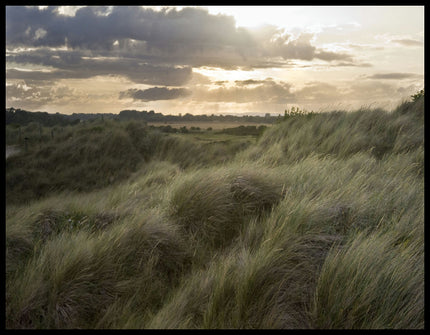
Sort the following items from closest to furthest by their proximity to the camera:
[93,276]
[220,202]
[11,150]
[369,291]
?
[369,291]
[93,276]
[220,202]
[11,150]

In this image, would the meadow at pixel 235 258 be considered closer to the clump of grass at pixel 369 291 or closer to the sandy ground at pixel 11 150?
the clump of grass at pixel 369 291

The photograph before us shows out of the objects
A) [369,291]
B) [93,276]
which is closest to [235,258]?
[369,291]

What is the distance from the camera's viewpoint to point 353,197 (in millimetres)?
4520

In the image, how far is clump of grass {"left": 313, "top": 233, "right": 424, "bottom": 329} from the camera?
8.39 feet

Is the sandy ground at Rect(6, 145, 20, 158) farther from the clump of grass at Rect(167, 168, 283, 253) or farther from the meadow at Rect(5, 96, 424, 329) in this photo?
the clump of grass at Rect(167, 168, 283, 253)

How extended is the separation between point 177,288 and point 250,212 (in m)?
1.60

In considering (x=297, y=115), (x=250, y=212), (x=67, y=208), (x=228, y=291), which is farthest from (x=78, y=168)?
(x=228, y=291)

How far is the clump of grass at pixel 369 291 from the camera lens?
256cm

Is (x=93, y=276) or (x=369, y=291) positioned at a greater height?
(x=369, y=291)

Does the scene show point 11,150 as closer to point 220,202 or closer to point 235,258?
point 220,202

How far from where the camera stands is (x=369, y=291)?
2633mm

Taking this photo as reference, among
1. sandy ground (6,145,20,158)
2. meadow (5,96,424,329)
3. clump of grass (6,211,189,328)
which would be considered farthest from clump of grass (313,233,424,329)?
sandy ground (6,145,20,158)

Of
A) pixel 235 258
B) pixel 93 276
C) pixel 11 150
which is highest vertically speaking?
pixel 235 258

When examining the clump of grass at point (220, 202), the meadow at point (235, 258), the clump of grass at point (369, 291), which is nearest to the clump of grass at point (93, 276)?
the meadow at point (235, 258)
